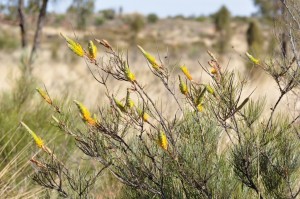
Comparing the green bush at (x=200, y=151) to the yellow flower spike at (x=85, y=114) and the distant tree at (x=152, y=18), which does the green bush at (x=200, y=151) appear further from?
the distant tree at (x=152, y=18)

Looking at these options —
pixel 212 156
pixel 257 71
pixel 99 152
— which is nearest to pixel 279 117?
pixel 212 156

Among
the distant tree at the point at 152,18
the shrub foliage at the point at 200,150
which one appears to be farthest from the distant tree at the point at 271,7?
the distant tree at the point at 152,18

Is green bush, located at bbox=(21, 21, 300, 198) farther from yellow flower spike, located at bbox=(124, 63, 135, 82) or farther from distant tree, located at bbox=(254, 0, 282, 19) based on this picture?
distant tree, located at bbox=(254, 0, 282, 19)

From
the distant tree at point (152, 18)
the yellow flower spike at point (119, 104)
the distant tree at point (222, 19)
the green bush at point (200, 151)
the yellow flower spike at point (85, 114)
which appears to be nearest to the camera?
the yellow flower spike at point (85, 114)

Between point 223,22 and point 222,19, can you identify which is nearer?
point 223,22

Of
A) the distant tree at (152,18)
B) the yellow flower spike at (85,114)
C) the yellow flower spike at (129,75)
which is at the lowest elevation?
the yellow flower spike at (85,114)

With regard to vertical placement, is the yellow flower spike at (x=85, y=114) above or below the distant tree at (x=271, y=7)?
below

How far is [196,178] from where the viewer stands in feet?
8.75

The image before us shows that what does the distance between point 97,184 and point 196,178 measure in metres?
1.30

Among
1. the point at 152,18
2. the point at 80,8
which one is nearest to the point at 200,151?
the point at 80,8

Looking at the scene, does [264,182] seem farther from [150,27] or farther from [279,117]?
[150,27]

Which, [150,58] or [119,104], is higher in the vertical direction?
[150,58]

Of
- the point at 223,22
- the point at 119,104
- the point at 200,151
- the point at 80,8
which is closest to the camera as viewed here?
the point at 119,104

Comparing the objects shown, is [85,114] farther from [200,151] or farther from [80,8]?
[80,8]
